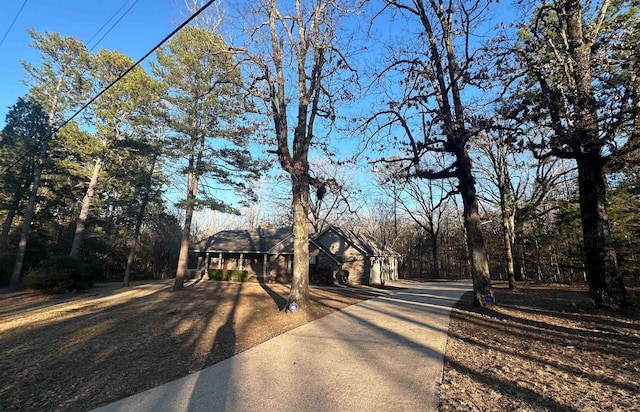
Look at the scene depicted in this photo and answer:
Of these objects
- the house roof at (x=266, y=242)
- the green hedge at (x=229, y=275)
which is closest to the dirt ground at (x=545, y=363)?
the house roof at (x=266, y=242)

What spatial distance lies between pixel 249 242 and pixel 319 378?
2390 centimetres

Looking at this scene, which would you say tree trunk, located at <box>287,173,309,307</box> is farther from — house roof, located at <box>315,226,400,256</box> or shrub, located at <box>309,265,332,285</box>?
house roof, located at <box>315,226,400,256</box>

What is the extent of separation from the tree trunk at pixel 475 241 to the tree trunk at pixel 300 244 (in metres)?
5.10

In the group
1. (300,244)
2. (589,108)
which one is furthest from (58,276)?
(589,108)

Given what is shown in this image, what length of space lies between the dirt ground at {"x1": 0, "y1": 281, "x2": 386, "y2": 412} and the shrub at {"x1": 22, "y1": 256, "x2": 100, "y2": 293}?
22.6ft

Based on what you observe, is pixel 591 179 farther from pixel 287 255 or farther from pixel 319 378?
pixel 287 255

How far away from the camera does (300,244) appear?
935 cm

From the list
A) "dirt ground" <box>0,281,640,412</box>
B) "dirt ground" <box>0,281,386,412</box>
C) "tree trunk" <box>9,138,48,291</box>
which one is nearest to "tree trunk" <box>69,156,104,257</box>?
"tree trunk" <box>9,138,48,291</box>

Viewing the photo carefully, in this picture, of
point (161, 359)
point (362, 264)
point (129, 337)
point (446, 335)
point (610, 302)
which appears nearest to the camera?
point (161, 359)

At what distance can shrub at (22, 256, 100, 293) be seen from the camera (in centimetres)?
1568

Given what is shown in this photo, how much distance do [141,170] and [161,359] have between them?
17.8 m

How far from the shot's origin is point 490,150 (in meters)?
17.0

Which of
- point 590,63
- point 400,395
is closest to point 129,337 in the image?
point 400,395

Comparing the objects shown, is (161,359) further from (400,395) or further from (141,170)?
(141,170)
